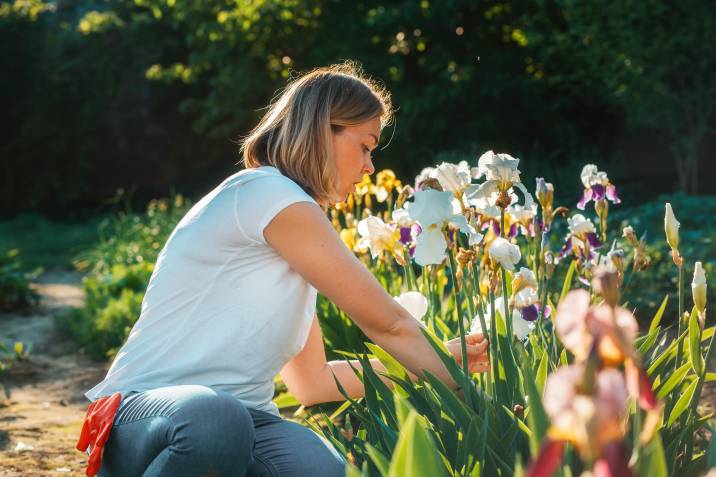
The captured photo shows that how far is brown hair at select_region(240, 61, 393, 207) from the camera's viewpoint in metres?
2.17

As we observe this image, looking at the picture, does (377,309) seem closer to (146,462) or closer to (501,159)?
(501,159)

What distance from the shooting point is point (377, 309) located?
2043 millimetres

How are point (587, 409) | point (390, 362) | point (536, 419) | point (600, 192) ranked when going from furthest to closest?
point (600, 192) < point (390, 362) < point (536, 419) < point (587, 409)

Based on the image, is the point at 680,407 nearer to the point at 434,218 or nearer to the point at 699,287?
the point at 699,287

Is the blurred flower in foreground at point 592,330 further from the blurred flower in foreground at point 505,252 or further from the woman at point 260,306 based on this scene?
the woman at point 260,306

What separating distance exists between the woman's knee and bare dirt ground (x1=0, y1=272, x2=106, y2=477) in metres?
1.33

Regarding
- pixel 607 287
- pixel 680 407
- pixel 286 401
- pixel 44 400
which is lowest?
pixel 44 400

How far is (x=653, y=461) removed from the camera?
115 centimetres

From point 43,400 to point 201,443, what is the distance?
8.93ft

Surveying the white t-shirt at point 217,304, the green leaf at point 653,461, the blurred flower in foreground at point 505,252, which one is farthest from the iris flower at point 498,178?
the green leaf at point 653,461

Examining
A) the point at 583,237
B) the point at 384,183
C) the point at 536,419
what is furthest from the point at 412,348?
the point at 384,183

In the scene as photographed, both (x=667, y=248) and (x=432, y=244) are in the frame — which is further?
(x=667, y=248)

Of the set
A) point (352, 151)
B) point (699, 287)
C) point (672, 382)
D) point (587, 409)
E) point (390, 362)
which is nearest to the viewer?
point (587, 409)

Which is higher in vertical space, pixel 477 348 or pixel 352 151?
pixel 352 151
